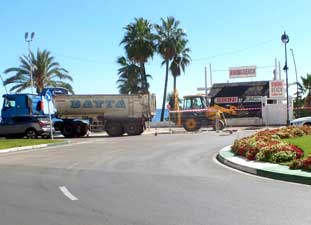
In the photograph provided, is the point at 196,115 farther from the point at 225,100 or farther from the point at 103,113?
the point at 225,100

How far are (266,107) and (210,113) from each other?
861cm

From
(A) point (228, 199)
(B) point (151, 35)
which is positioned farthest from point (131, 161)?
(B) point (151, 35)

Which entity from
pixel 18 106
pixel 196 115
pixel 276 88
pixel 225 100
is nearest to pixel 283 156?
pixel 196 115

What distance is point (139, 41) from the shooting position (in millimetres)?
56594

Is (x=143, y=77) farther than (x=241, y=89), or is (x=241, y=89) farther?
(x=241, y=89)

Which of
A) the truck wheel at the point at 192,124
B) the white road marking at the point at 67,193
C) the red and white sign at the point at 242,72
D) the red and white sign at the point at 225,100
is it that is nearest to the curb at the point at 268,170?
the white road marking at the point at 67,193

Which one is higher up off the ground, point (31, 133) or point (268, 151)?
point (268, 151)

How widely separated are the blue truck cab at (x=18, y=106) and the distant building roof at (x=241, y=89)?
3023cm

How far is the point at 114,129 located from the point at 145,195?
28.2 metres

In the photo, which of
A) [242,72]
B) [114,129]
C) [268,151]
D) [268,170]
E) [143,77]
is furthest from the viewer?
[242,72]

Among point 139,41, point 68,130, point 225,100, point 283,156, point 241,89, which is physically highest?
point 139,41

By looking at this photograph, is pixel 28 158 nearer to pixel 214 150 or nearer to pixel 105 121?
pixel 214 150

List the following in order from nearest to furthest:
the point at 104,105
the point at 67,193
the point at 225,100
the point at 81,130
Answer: the point at 67,193 < the point at 104,105 < the point at 81,130 < the point at 225,100

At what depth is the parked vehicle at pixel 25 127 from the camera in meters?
36.8
